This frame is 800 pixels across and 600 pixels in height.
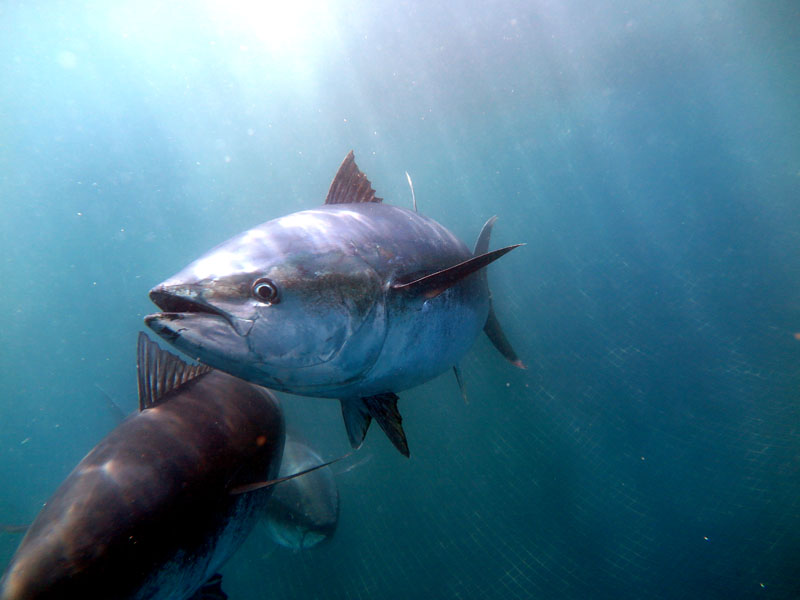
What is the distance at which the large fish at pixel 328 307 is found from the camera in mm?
1171

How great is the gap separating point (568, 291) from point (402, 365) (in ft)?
45.6

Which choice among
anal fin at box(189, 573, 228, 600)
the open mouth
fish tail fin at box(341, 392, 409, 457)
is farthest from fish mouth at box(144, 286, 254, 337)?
anal fin at box(189, 573, 228, 600)

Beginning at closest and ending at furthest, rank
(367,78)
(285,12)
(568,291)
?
(568,291) → (285,12) → (367,78)

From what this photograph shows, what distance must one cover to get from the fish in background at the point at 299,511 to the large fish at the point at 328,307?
13.5 ft

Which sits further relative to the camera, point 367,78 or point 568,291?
point 367,78

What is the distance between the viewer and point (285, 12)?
18719mm

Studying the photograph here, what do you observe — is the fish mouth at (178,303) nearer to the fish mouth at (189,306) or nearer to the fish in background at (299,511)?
the fish mouth at (189,306)

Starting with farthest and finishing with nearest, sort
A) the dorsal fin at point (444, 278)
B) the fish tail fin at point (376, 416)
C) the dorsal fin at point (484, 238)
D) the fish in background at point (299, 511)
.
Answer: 1. the fish in background at point (299, 511)
2. the dorsal fin at point (484, 238)
3. the fish tail fin at point (376, 416)
4. the dorsal fin at point (444, 278)

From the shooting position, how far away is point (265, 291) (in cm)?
123

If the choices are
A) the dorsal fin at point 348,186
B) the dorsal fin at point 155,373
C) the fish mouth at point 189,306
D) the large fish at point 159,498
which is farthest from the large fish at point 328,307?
the dorsal fin at point 155,373

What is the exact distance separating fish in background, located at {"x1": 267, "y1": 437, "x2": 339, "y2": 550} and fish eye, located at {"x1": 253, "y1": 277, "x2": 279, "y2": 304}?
483 centimetres

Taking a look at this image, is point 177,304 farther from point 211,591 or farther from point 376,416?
point 211,591

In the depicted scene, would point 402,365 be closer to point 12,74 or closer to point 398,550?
point 398,550

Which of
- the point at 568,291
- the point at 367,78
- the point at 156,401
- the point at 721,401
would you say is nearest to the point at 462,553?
the point at 156,401
